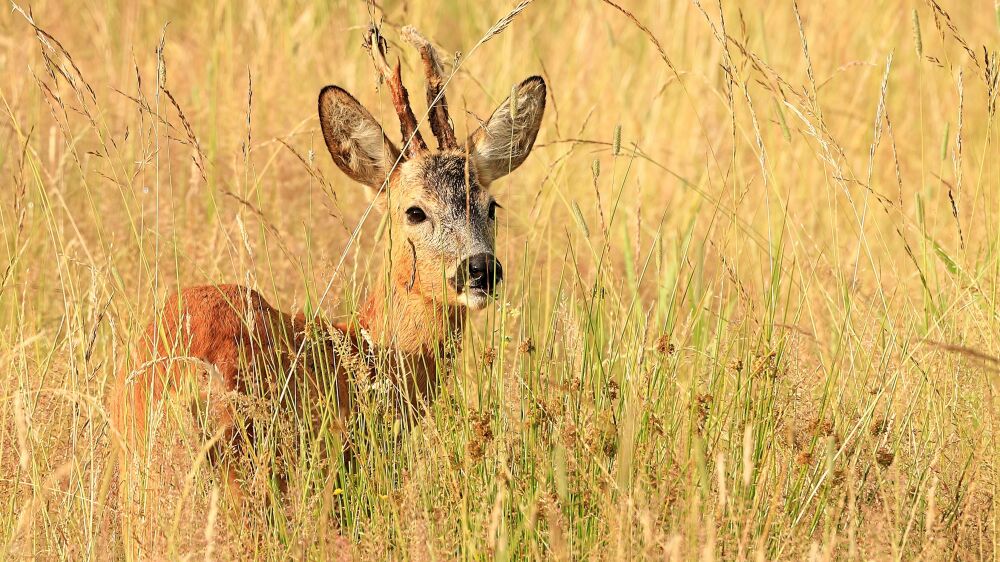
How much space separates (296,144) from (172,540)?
4288mm

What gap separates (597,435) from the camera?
286 centimetres

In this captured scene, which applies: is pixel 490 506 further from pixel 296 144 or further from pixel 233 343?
pixel 296 144

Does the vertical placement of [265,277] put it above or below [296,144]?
below

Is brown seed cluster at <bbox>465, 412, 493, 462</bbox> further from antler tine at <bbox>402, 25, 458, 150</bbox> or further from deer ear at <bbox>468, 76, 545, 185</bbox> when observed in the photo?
deer ear at <bbox>468, 76, 545, 185</bbox>

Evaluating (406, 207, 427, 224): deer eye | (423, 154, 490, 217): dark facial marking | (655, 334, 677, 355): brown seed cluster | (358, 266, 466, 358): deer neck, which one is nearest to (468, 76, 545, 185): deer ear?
(423, 154, 490, 217): dark facial marking

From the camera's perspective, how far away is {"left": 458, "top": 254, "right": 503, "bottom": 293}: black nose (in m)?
4.10

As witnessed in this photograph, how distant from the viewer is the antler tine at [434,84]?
13.9ft

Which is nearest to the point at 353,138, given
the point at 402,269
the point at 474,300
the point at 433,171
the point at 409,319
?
the point at 433,171

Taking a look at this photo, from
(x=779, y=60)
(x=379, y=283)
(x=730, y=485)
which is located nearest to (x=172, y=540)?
(x=730, y=485)

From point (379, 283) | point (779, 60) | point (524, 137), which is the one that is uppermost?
point (779, 60)

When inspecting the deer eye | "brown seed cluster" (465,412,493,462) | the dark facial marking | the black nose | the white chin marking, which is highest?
the dark facial marking

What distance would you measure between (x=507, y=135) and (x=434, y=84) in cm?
37

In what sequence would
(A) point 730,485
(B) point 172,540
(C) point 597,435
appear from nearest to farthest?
(B) point 172,540 < (C) point 597,435 < (A) point 730,485

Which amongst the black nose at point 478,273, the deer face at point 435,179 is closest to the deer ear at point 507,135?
the deer face at point 435,179
